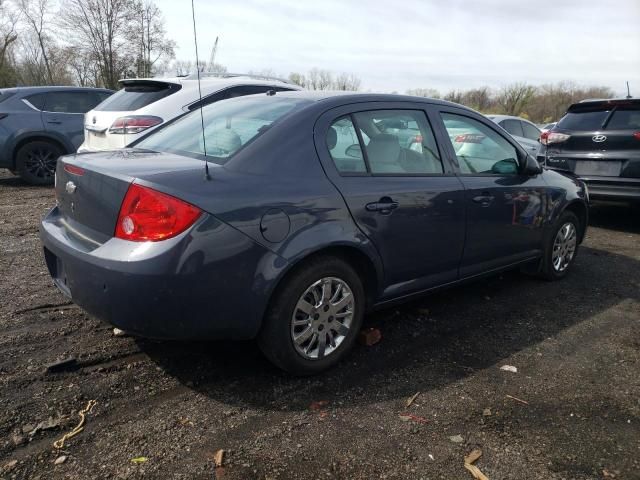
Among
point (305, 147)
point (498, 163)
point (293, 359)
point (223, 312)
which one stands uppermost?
point (305, 147)

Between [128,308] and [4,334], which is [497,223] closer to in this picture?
[128,308]

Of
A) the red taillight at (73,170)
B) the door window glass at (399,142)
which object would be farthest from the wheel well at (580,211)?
the red taillight at (73,170)

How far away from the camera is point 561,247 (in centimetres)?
484

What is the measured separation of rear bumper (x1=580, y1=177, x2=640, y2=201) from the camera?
20.9 ft

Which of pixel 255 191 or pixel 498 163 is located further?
pixel 498 163

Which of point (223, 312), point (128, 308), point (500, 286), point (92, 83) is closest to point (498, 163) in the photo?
point (500, 286)

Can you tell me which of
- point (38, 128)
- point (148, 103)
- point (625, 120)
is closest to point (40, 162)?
point (38, 128)

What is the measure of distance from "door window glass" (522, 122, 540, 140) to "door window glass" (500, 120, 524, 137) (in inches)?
8.6

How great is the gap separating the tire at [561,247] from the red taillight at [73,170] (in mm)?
3841

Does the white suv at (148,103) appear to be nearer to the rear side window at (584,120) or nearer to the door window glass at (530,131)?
the rear side window at (584,120)

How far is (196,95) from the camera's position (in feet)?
20.2

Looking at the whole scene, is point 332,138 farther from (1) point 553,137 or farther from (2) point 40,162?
(2) point 40,162

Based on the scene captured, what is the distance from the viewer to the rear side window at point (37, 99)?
28.5 ft

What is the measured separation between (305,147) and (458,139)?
59.3 inches
